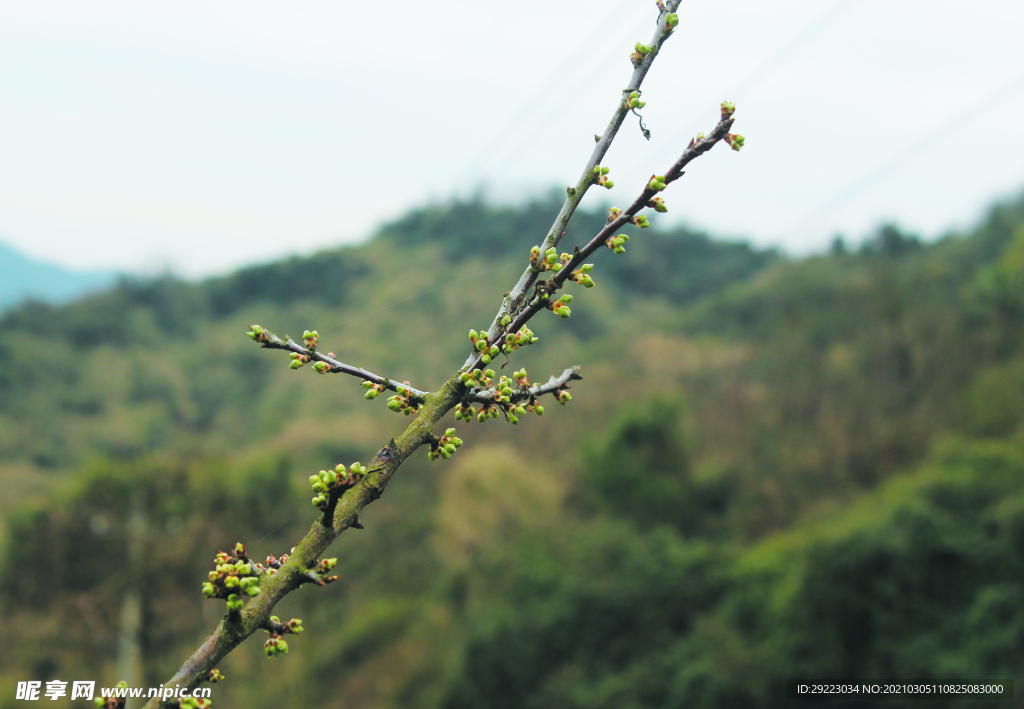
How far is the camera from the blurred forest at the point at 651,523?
60.2 feet

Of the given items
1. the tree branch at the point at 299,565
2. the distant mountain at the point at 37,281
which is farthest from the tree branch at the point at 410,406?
the distant mountain at the point at 37,281

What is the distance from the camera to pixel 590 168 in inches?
87.8

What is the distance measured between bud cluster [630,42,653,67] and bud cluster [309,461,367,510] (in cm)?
149

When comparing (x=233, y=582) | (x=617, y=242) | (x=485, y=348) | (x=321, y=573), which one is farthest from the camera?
(x=617, y=242)

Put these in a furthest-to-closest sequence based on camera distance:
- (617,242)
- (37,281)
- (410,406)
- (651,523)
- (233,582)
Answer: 1. (37,281)
2. (651,523)
3. (410,406)
4. (617,242)
5. (233,582)

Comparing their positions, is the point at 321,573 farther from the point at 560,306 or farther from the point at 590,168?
the point at 590,168

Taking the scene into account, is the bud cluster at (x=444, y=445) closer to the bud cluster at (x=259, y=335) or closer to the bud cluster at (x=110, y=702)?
the bud cluster at (x=259, y=335)

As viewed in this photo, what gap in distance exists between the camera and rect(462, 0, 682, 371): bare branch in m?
2.17

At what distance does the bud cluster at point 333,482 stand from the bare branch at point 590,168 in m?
0.44

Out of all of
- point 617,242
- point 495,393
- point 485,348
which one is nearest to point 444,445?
point 495,393

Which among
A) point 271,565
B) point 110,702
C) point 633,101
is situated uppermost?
point 633,101

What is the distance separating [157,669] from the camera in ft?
62.5

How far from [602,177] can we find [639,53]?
0.41 meters

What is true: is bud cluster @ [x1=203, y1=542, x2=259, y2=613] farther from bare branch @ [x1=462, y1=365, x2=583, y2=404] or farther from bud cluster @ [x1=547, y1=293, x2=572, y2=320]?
bud cluster @ [x1=547, y1=293, x2=572, y2=320]
